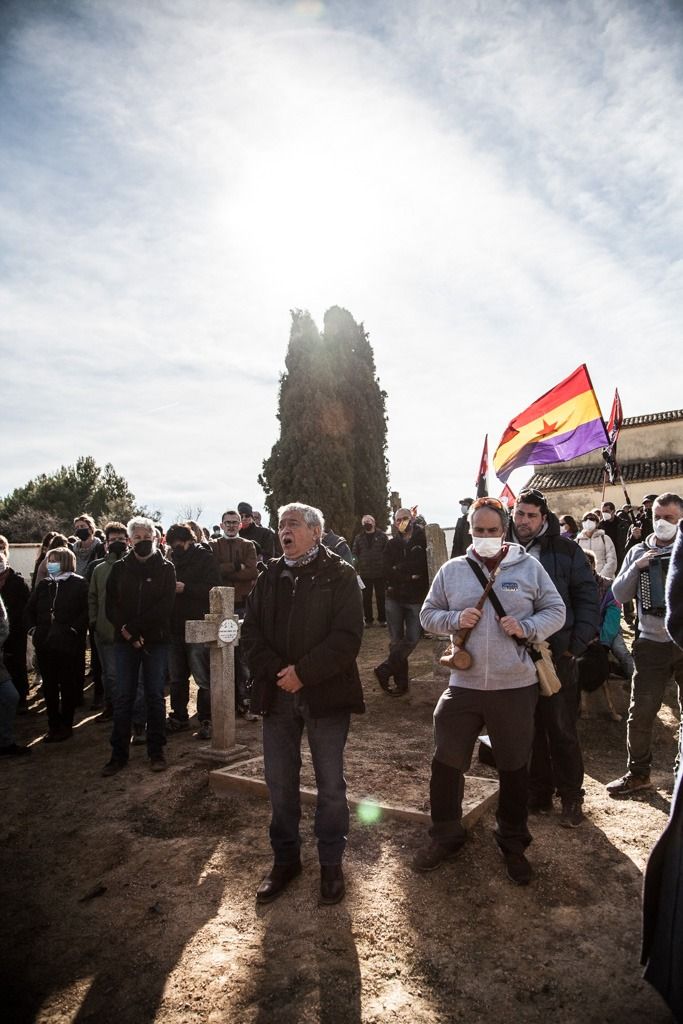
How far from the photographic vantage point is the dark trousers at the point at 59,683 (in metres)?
7.24

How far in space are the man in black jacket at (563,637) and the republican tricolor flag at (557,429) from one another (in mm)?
4710

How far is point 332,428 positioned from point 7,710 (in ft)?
77.7

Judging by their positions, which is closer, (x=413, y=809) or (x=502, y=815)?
(x=502, y=815)

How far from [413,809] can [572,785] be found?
3.68 feet

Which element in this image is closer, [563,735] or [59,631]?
[563,735]

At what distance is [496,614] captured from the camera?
3811 mm

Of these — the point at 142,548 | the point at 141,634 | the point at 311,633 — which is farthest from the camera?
the point at 142,548

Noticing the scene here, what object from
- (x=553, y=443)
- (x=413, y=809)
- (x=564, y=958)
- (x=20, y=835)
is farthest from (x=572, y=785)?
(x=553, y=443)

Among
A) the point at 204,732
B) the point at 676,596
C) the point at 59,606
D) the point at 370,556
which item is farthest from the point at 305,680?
the point at 370,556

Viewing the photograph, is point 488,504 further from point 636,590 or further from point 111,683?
point 111,683

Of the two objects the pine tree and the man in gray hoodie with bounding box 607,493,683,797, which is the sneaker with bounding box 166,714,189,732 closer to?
the man in gray hoodie with bounding box 607,493,683,797

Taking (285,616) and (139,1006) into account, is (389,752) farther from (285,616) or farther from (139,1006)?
(139,1006)

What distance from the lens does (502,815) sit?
3902 millimetres

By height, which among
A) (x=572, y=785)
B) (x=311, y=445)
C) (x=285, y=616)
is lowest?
(x=572, y=785)
